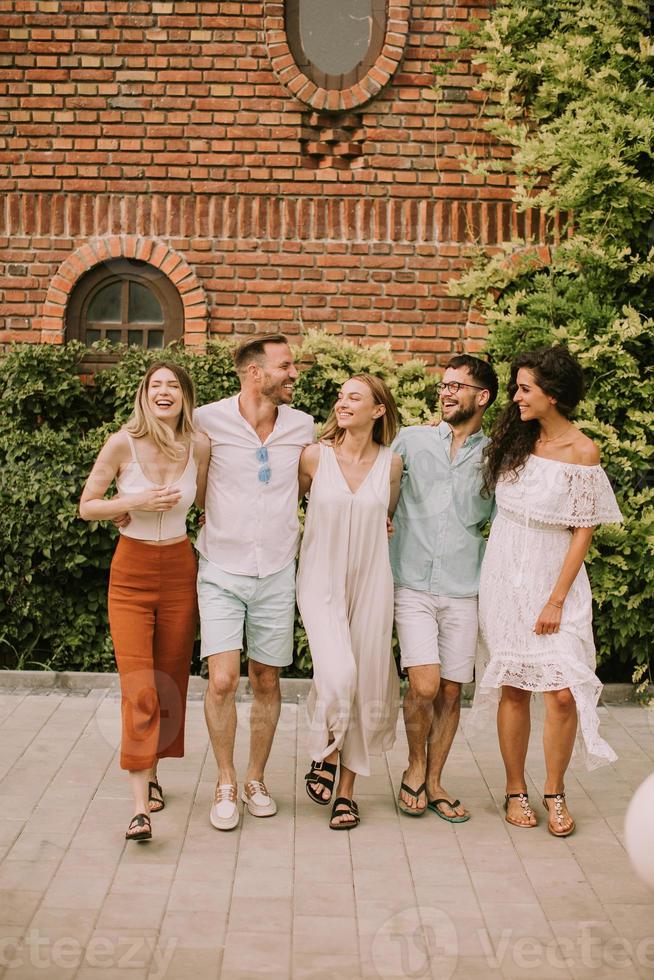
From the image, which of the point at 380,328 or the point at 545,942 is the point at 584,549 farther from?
the point at 380,328

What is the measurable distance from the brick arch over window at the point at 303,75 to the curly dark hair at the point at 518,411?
3.24 meters

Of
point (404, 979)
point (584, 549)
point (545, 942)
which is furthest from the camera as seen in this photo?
point (584, 549)

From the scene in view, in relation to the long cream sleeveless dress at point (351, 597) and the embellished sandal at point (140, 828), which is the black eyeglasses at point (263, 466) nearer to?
the long cream sleeveless dress at point (351, 597)

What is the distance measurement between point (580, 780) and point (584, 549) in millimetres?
1388

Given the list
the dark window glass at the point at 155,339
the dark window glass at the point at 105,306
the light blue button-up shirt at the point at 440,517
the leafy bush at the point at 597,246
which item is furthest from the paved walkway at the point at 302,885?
the dark window glass at the point at 105,306

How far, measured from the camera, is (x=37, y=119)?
719 centimetres

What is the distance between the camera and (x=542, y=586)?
183 inches

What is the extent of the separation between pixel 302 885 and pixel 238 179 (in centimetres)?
475

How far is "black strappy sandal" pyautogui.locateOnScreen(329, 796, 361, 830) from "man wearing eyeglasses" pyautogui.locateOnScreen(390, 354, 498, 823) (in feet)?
0.82

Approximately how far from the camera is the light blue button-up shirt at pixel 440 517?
4.73m

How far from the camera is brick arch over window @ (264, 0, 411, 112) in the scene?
7.09 meters

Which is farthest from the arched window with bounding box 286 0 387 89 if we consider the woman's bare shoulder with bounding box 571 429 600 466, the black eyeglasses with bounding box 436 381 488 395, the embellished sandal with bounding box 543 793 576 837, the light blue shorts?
the embellished sandal with bounding box 543 793 576 837

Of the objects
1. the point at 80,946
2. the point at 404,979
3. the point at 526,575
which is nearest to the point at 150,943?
the point at 80,946

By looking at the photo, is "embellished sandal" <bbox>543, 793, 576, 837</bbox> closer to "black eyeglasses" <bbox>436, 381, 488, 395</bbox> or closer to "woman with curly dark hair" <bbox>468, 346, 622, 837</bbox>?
"woman with curly dark hair" <bbox>468, 346, 622, 837</bbox>
